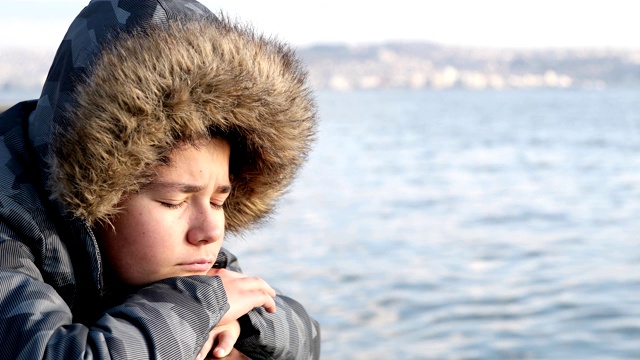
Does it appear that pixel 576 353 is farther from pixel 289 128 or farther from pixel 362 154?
pixel 362 154

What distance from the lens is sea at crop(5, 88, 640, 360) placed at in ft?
29.1

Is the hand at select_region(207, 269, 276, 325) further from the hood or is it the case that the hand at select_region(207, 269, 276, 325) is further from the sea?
the sea

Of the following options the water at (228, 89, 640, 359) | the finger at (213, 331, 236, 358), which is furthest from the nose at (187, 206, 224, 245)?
the water at (228, 89, 640, 359)

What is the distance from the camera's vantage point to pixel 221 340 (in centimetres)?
198

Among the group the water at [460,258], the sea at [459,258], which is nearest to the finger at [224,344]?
the sea at [459,258]

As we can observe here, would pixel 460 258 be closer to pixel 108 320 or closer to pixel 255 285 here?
pixel 255 285

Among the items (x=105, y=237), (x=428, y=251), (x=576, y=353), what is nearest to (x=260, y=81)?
(x=105, y=237)

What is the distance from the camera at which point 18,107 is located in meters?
2.23

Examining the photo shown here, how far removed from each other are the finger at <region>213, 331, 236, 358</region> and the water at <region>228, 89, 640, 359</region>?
18.7ft

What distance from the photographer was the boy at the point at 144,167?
197cm

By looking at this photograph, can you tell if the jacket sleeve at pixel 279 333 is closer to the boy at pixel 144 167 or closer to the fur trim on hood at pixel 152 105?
the boy at pixel 144 167

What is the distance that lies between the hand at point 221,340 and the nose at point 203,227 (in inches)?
8.3

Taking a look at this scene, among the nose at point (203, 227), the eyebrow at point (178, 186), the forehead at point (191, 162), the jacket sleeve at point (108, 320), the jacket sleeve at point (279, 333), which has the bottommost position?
the jacket sleeve at point (279, 333)

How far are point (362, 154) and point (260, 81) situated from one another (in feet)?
86.5
